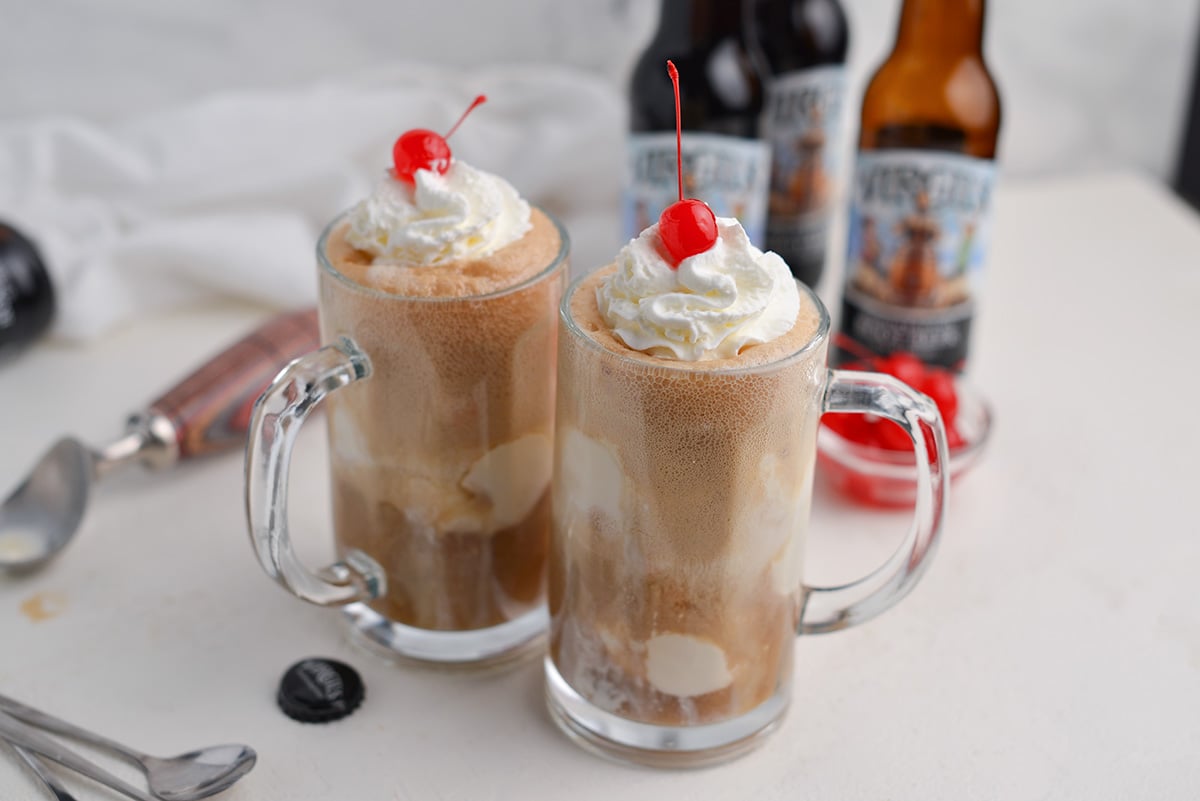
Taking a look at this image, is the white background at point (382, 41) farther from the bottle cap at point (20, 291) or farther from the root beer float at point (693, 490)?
the root beer float at point (693, 490)

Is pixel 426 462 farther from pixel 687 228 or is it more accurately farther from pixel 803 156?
pixel 803 156

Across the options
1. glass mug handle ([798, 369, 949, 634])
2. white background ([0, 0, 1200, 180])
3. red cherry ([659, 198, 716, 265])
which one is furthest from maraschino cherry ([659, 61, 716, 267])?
white background ([0, 0, 1200, 180])

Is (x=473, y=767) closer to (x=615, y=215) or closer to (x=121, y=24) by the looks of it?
(x=615, y=215)

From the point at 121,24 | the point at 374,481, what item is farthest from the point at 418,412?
the point at 121,24

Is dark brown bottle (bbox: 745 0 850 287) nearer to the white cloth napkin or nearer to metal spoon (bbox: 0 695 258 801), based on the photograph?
the white cloth napkin

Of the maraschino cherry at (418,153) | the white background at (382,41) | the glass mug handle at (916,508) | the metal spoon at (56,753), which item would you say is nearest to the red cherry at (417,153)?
the maraschino cherry at (418,153)

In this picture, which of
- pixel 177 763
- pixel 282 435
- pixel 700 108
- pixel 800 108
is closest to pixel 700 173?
pixel 700 108

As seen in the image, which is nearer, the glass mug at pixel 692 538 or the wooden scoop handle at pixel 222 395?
the glass mug at pixel 692 538
